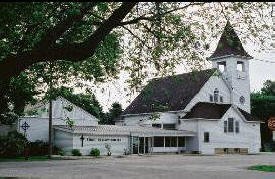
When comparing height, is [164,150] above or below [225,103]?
below

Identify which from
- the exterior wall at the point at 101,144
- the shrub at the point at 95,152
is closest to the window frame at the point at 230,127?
the exterior wall at the point at 101,144

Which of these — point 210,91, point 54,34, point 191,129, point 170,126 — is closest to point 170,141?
point 191,129

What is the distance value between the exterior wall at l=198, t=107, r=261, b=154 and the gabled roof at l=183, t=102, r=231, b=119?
0.61 meters

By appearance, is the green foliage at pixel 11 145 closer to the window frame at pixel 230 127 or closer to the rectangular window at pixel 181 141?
the rectangular window at pixel 181 141

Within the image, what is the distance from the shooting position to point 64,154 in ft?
161

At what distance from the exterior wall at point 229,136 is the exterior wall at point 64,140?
17.0 meters

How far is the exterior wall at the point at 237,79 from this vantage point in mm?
65062

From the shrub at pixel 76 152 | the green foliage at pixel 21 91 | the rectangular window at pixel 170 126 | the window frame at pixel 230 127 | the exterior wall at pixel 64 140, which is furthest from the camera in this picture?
the rectangular window at pixel 170 126

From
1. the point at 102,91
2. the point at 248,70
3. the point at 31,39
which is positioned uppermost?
the point at 248,70

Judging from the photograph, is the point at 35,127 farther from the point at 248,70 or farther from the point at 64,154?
the point at 248,70

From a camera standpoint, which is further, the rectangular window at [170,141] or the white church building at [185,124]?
the rectangular window at [170,141]

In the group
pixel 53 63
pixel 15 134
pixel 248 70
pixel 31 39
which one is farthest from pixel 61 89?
pixel 248 70

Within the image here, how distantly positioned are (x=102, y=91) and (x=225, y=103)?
5014 cm

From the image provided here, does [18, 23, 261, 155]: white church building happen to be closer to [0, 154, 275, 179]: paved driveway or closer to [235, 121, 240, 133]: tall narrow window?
[235, 121, 240, 133]: tall narrow window
